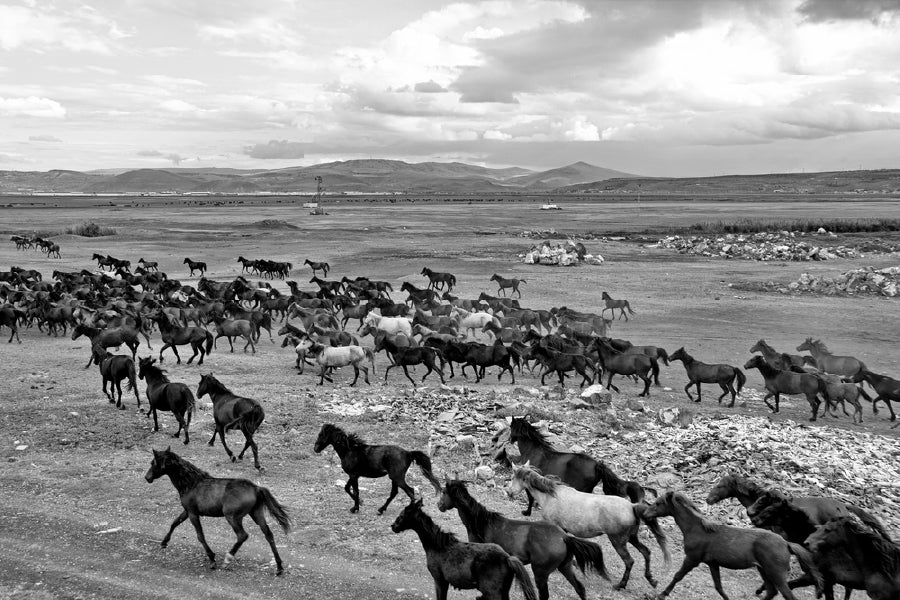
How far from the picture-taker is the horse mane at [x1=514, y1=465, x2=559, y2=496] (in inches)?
299

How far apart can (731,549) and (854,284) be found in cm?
2775

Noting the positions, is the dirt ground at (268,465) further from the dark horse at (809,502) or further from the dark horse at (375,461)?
the dark horse at (809,502)

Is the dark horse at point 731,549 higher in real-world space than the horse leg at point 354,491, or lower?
higher

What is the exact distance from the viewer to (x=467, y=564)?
633cm

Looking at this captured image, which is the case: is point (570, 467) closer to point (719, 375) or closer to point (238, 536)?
point (238, 536)

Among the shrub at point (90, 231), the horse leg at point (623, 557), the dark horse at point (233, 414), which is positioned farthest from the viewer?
the shrub at point (90, 231)

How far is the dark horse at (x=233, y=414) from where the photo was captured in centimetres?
1014

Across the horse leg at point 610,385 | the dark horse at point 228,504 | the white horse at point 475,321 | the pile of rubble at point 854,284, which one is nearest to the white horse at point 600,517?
the dark horse at point 228,504

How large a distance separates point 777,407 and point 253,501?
1127 cm

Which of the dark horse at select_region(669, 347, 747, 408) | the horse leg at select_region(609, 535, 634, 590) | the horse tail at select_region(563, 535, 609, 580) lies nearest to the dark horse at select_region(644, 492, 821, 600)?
the horse leg at select_region(609, 535, 634, 590)

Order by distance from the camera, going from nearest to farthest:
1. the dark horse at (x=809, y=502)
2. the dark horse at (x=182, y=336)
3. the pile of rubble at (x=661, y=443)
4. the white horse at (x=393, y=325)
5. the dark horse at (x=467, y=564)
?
the dark horse at (x=467, y=564) → the dark horse at (x=809, y=502) → the pile of rubble at (x=661, y=443) → the dark horse at (x=182, y=336) → the white horse at (x=393, y=325)

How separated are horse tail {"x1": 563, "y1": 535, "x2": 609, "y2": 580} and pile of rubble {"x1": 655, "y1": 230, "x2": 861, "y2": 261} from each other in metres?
38.5

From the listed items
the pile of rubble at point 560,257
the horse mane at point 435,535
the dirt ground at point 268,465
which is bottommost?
the dirt ground at point 268,465

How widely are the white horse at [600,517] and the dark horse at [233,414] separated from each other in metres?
4.73
